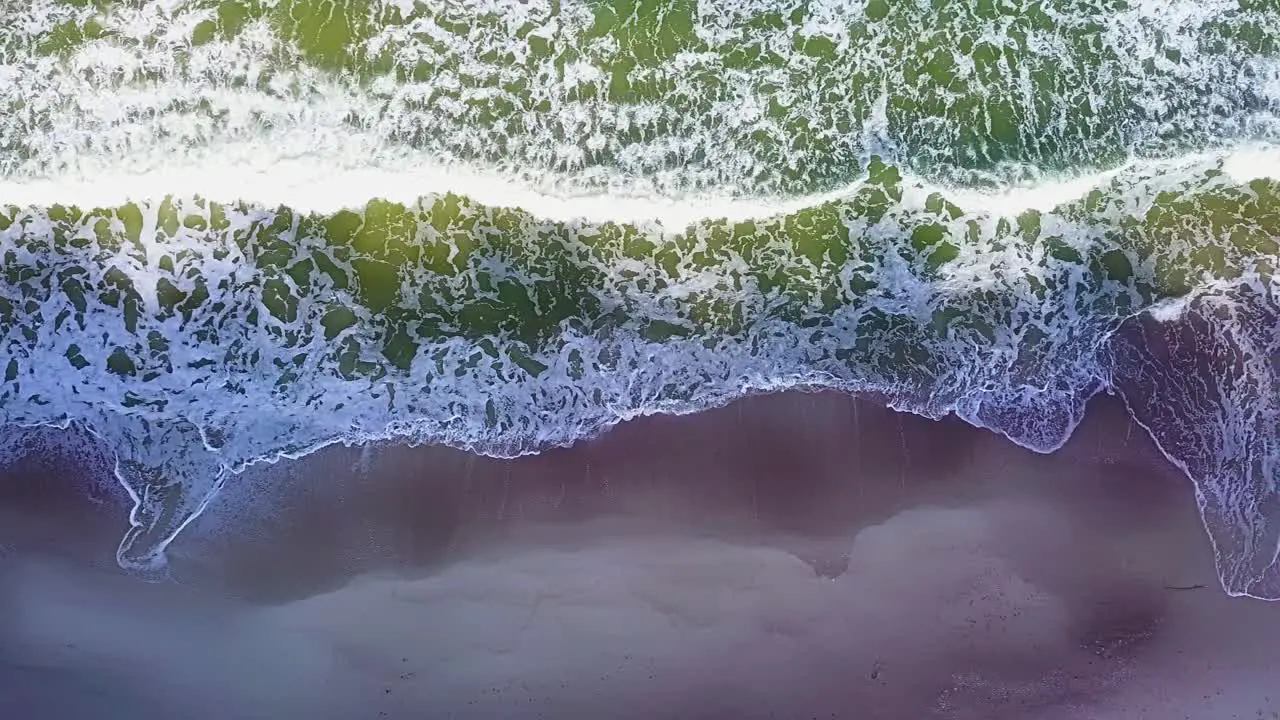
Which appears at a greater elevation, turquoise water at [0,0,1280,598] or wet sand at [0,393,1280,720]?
turquoise water at [0,0,1280,598]

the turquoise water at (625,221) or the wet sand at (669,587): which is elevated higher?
the turquoise water at (625,221)

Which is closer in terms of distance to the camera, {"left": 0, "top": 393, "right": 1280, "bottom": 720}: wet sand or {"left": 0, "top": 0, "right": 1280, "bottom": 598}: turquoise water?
{"left": 0, "top": 393, "right": 1280, "bottom": 720}: wet sand

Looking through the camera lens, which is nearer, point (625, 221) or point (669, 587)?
point (669, 587)

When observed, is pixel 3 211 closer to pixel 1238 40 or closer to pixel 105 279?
pixel 105 279

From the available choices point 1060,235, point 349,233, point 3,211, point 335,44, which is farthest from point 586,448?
point 3,211

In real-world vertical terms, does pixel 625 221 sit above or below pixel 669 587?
above
